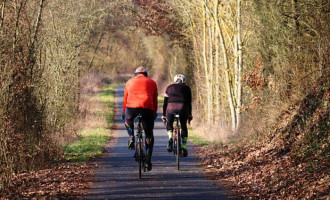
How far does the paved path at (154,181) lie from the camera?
1102 centimetres

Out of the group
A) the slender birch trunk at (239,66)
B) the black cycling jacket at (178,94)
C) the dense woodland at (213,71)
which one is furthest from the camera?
the slender birch trunk at (239,66)

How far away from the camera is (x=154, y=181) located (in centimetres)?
1255

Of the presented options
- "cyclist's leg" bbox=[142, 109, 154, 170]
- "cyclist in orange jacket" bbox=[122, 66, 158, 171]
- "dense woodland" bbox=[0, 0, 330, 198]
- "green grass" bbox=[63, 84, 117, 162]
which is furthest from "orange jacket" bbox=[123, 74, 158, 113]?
"green grass" bbox=[63, 84, 117, 162]

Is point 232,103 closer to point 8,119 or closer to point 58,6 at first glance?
point 58,6

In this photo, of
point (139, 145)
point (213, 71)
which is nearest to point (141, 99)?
point (139, 145)

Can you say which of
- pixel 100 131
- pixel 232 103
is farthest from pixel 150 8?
pixel 232 103

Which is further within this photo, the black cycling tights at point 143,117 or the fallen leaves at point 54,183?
the black cycling tights at point 143,117

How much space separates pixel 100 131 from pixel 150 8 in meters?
10.1

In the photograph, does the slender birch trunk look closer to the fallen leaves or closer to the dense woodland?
the dense woodland

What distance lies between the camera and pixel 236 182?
12.7m

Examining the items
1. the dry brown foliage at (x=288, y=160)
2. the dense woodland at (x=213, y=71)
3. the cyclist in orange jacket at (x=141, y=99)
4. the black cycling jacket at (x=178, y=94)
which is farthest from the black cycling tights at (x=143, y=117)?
the dense woodland at (x=213, y=71)

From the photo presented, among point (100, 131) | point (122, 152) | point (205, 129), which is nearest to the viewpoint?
point (122, 152)

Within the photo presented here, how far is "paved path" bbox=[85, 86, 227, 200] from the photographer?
36.2 feet

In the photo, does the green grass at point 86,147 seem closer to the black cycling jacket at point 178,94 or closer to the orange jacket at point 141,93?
the black cycling jacket at point 178,94
